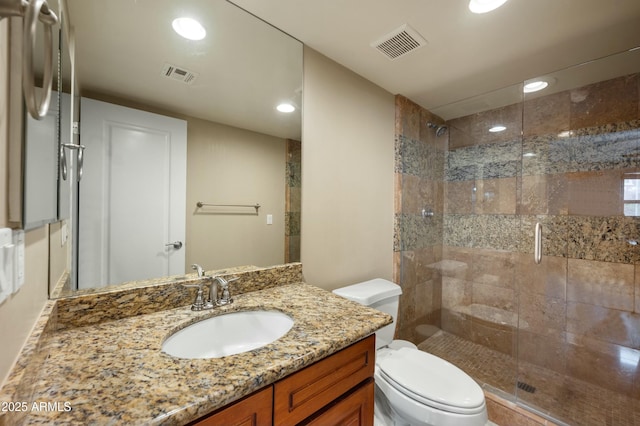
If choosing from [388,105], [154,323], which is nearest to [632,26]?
[388,105]

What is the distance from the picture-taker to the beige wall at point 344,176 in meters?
1.61

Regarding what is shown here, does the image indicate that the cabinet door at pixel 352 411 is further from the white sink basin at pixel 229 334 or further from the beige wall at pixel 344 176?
the beige wall at pixel 344 176

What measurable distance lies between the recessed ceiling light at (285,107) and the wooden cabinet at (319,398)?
126 centimetres

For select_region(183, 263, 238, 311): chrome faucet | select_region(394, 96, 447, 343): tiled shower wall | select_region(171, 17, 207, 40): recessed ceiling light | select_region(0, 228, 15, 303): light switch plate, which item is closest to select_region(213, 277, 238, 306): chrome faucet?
select_region(183, 263, 238, 311): chrome faucet

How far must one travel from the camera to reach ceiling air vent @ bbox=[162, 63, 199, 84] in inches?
45.3

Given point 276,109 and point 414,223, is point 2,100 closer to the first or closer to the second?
point 276,109

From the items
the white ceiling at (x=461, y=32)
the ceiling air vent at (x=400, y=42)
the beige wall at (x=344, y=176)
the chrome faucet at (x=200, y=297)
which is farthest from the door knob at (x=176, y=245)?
the ceiling air vent at (x=400, y=42)

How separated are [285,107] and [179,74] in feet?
1.82

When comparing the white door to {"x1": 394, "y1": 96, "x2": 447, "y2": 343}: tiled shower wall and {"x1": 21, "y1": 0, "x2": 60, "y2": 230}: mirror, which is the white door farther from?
{"x1": 394, "y1": 96, "x2": 447, "y2": 343}: tiled shower wall

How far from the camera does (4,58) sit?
19.6 inches

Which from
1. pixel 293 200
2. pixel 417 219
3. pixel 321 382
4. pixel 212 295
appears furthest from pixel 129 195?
pixel 417 219

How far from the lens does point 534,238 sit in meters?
2.19

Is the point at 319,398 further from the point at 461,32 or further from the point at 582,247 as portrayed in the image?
the point at 582,247

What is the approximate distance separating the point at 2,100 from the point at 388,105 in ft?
7.01
